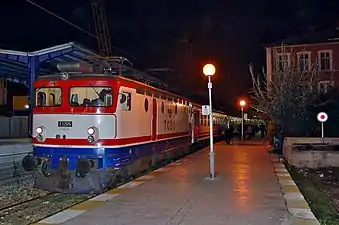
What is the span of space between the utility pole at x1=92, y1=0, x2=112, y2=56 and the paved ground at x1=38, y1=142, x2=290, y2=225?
3860 centimetres

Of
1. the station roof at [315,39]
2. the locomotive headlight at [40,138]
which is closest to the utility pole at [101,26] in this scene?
the station roof at [315,39]

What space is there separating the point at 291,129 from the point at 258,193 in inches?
665

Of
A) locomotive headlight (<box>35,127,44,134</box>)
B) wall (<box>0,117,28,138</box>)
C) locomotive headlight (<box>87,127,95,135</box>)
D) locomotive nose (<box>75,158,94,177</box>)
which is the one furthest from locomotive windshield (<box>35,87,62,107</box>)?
wall (<box>0,117,28,138</box>)

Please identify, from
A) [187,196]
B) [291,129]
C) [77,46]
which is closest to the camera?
[187,196]

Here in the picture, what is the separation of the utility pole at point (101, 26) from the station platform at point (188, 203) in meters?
38.9

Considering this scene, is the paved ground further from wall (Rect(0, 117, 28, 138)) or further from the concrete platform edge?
wall (Rect(0, 117, 28, 138))

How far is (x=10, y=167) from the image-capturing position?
1581 cm

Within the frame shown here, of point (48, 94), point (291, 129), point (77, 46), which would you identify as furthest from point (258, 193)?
point (291, 129)

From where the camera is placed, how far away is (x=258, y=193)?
1198 centimetres

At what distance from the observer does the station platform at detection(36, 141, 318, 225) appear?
8.91 metres

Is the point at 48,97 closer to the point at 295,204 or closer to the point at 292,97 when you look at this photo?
the point at 295,204

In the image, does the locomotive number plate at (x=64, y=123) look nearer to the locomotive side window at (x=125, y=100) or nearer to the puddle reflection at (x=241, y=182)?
the locomotive side window at (x=125, y=100)

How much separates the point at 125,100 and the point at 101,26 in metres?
41.4

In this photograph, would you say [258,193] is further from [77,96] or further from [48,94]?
[48,94]
